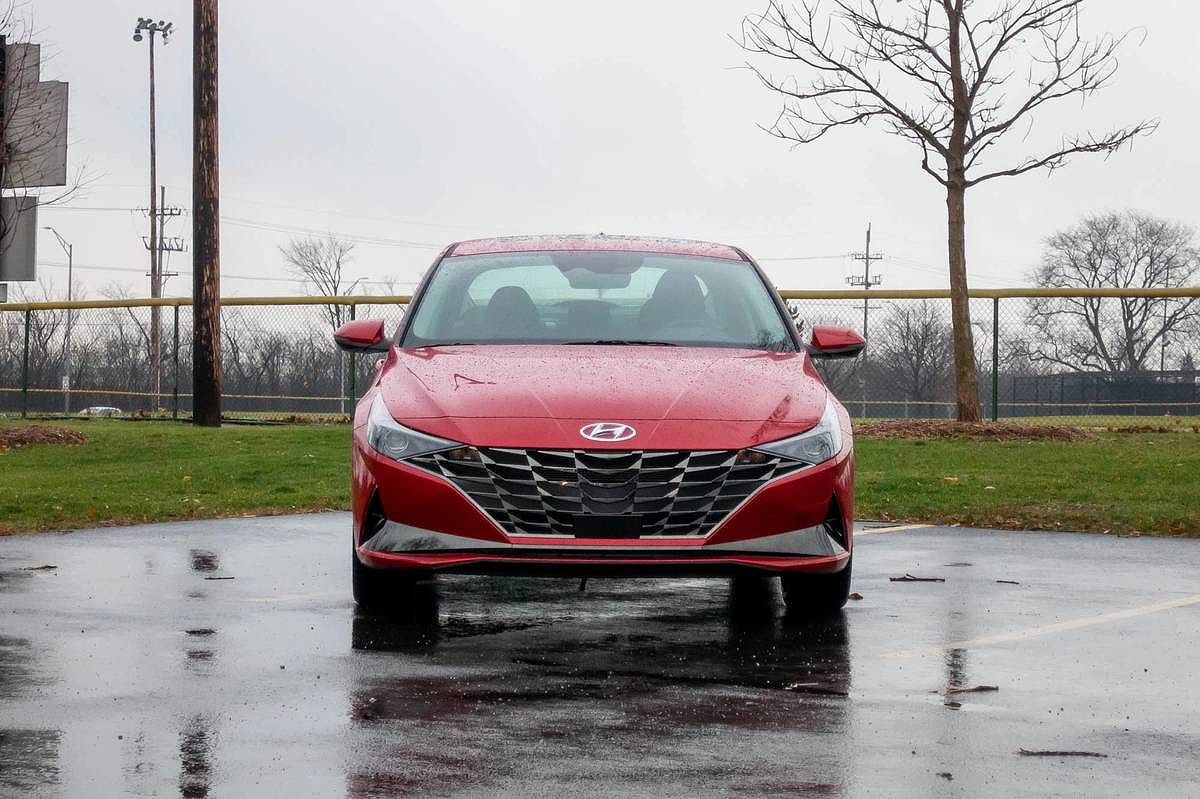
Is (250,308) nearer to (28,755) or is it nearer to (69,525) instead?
(69,525)

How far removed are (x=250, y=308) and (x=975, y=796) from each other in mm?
20706

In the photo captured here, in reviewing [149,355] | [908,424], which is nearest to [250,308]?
[149,355]

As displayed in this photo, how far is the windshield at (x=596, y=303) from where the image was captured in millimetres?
7719

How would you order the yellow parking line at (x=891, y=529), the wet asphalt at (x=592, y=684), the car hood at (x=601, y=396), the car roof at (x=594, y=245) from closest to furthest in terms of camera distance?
1. the wet asphalt at (x=592, y=684)
2. the car hood at (x=601, y=396)
3. the car roof at (x=594, y=245)
4. the yellow parking line at (x=891, y=529)

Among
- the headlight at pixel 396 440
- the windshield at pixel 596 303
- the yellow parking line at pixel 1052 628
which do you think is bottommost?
the yellow parking line at pixel 1052 628

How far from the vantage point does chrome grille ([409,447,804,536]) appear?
6285 mm

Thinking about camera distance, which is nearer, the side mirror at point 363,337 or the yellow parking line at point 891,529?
the side mirror at point 363,337

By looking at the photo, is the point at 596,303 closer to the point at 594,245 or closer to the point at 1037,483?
the point at 594,245

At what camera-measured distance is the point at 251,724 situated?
4898mm

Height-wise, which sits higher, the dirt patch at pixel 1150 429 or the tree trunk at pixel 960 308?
the tree trunk at pixel 960 308

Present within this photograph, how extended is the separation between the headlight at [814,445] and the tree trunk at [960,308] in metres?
13.8

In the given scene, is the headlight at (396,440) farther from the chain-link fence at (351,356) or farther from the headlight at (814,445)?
the chain-link fence at (351,356)

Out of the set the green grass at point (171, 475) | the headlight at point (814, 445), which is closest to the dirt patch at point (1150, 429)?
the green grass at point (171, 475)

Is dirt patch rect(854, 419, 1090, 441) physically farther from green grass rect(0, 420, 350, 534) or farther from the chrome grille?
the chrome grille
